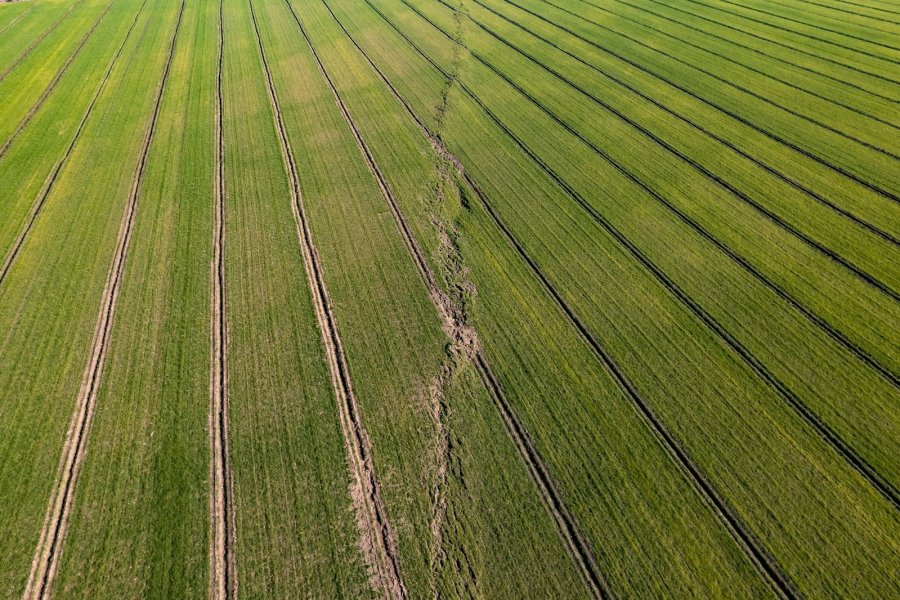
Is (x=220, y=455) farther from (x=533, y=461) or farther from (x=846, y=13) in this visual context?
(x=846, y=13)

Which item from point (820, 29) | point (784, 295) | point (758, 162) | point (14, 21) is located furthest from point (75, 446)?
point (820, 29)

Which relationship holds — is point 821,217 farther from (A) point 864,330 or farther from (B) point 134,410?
(B) point 134,410

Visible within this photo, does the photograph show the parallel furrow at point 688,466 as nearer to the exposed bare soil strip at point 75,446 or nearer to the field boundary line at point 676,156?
the field boundary line at point 676,156

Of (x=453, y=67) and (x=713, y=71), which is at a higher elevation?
(x=453, y=67)

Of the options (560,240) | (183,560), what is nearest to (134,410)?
(183,560)

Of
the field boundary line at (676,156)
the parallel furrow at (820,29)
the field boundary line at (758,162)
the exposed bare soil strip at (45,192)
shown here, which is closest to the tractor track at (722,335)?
the field boundary line at (676,156)

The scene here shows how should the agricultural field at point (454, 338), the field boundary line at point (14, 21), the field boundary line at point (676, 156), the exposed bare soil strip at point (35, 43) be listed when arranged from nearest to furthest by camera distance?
the agricultural field at point (454, 338) < the field boundary line at point (676, 156) < the exposed bare soil strip at point (35, 43) < the field boundary line at point (14, 21)
